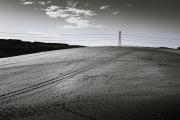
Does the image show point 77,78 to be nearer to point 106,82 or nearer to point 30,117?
point 106,82

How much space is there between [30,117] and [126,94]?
177cm

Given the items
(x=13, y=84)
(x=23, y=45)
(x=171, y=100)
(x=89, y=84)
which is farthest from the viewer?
(x=23, y=45)

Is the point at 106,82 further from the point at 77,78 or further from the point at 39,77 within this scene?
the point at 39,77

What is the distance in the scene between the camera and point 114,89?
5602 mm

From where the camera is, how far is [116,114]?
3.98m

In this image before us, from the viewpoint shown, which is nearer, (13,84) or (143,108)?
(143,108)

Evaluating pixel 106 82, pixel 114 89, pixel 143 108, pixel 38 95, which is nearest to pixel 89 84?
pixel 106 82

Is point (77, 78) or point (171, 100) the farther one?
point (77, 78)

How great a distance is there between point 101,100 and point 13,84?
107 inches

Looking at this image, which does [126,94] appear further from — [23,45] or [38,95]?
[23,45]

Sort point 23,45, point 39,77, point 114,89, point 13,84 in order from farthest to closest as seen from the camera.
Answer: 1. point 23,45
2. point 39,77
3. point 13,84
4. point 114,89

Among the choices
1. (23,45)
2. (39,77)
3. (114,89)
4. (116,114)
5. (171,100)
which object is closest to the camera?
(116,114)

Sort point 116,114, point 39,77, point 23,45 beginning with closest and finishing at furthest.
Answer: point 116,114
point 39,77
point 23,45

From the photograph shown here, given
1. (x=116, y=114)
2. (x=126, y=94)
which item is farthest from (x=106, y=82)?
(x=116, y=114)
